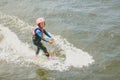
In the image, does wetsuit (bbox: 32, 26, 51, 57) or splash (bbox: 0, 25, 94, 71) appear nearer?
wetsuit (bbox: 32, 26, 51, 57)

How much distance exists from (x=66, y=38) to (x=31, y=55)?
103 inches

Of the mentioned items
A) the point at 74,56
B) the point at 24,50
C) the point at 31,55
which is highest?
the point at 24,50

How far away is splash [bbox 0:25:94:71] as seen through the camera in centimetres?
1438

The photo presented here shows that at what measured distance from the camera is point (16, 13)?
2200 cm

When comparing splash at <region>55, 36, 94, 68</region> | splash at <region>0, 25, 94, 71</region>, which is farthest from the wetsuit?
splash at <region>55, 36, 94, 68</region>

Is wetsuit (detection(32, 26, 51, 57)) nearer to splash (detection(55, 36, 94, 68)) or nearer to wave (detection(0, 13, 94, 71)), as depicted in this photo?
wave (detection(0, 13, 94, 71))

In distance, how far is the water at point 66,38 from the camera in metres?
13.7

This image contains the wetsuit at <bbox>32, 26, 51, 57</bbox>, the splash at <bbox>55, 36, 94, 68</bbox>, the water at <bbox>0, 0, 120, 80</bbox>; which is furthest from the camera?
the splash at <bbox>55, 36, 94, 68</bbox>

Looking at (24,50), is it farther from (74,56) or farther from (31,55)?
(74,56)

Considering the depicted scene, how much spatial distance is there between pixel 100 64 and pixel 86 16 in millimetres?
6236

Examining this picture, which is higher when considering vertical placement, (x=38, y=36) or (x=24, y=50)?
(x=24, y=50)

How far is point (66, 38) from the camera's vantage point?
17219mm

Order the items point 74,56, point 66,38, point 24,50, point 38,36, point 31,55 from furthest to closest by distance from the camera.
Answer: point 66,38, point 24,50, point 31,55, point 74,56, point 38,36

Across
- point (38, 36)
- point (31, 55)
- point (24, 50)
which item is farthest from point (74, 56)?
point (24, 50)
